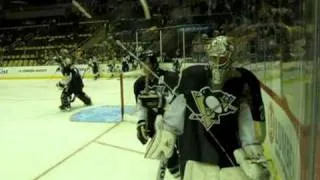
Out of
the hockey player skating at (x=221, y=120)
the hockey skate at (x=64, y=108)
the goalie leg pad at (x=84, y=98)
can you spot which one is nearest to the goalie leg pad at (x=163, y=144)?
the hockey player skating at (x=221, y=120)

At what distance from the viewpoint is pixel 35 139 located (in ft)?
15.8

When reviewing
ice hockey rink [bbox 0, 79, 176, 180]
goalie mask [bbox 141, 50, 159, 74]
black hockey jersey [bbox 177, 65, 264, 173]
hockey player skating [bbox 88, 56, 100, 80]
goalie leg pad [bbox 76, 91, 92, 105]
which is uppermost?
goalie mask [bbox 141, 50, 159, 74]

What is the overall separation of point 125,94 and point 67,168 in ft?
10.7

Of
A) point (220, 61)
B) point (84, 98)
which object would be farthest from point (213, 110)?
point (84, 98)

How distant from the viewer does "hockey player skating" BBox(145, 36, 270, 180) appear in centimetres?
159

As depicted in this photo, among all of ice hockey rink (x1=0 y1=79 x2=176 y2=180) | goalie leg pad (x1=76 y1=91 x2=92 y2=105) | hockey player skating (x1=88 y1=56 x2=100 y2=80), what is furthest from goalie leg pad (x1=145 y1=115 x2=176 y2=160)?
hockey player skating (x1=88 y1=56 x2=100 y2=80)

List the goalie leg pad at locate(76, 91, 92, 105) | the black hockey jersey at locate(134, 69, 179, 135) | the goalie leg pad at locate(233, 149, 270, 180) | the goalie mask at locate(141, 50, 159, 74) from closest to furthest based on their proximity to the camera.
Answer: the goalie leg pad at locate(233, 149, 270, 180)
the black hockey jersey at locate(134, 69, 179, 135)
the goalie mask at locate(141, 50, 159, 74)
the goalie leg pad at locate(76, 91, 92, 105)

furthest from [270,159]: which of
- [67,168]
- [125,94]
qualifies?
[125,94]

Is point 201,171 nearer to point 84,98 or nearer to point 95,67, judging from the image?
point 84,98

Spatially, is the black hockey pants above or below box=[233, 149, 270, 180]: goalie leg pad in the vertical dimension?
below

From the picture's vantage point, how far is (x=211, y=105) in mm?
1623

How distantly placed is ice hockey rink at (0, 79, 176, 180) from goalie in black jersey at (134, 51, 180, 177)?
0.89 meters

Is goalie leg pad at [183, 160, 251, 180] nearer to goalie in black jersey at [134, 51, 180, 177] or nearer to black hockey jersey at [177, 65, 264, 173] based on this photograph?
black hockey jersey at [177, 65, 264, 173]

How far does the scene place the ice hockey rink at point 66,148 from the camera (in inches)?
135
